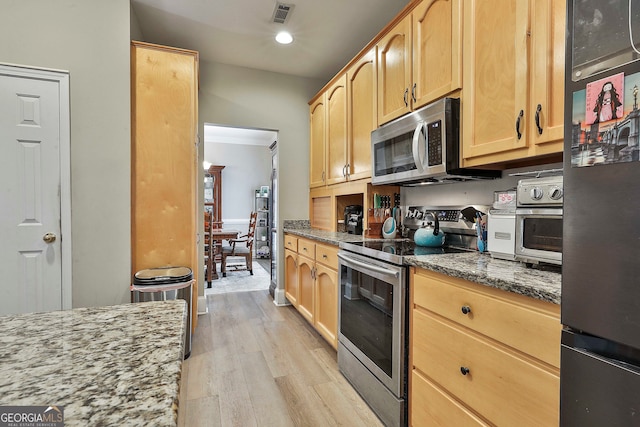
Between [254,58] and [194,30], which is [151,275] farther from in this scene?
[254,58]

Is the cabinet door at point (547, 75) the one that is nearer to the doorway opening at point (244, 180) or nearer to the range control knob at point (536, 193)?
the range control knob at point (536, 193)

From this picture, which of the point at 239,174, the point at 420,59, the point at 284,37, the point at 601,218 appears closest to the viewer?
the point at 601,218

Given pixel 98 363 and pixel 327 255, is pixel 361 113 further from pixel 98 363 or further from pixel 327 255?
pixel 98 363

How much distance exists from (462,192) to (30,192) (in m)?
2.89

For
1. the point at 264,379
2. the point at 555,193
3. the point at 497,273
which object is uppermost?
the point at 555,193

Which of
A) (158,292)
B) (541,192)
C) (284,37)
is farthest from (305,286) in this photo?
(284,37)

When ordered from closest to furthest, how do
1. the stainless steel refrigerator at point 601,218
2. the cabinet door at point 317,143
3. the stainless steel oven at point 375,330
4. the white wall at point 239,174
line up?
1. the stainless steel refrigerator at point 601,218
2. the stainless steel oven at point 375,330
3. the cabinet door at point 317,143
4. the white wall at point 239,174

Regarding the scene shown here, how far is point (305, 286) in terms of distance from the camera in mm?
2979

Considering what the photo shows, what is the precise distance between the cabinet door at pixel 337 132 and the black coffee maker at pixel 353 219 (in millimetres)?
308

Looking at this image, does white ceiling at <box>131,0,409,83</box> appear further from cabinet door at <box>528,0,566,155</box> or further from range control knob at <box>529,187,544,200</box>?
range control knob at <box>529,187,544,200</box>

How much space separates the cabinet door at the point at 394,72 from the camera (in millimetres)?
1995

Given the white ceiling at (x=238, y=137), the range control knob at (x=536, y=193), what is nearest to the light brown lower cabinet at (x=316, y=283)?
the range control knob at (x=536, y=193)

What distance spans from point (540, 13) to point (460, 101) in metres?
0.48

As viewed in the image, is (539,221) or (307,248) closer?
(539,221)
